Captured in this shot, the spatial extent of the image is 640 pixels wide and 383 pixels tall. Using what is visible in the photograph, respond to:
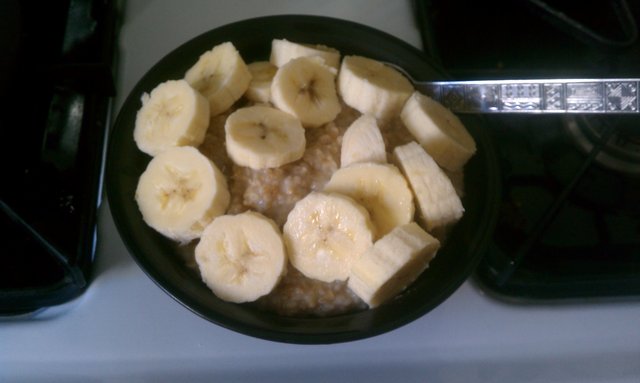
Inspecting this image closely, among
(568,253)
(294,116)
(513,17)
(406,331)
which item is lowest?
(406,331)

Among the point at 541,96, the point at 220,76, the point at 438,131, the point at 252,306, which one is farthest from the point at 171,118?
the point at 541,96

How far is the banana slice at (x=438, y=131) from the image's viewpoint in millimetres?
957

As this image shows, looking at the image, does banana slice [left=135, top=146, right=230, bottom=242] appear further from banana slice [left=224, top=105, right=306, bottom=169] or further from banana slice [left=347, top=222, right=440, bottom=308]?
banana slice [left=347, top=222, right=440, bottom=308]

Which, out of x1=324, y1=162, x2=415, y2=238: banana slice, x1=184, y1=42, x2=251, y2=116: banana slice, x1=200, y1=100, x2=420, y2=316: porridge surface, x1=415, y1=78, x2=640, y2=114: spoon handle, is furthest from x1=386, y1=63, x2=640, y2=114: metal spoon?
x1=184, y1=42, x2=251, y2=116: banana slice

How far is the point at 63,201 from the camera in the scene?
0.96 m

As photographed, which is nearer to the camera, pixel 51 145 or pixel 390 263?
pixel 390 263

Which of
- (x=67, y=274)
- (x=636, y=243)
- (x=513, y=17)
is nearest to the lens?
(x=67, y=274)

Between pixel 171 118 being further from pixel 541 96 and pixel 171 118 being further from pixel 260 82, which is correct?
pixel 541 96

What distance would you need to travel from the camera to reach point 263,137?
3.13 feet

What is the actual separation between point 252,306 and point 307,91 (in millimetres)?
371

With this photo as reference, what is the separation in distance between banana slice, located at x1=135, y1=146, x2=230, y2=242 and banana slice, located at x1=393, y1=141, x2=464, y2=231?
0.29 m

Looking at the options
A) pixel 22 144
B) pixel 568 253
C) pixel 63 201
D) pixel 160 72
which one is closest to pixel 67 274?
pixel 63 201

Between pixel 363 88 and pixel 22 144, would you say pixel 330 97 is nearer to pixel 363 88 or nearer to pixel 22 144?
pixel 363 88

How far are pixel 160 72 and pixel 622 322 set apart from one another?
0.88 metres
